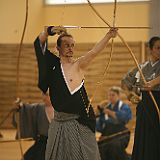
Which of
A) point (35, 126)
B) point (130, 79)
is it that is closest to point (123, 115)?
point (35, 126)

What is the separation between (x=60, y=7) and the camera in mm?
6723

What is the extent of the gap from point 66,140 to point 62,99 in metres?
0.21

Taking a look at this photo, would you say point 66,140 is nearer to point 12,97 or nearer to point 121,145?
point 121,145

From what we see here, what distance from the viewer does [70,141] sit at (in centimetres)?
217

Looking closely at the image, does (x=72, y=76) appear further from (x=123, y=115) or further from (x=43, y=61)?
(x=123, y=115)

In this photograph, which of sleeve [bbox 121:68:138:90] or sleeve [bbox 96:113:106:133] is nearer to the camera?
sleeve [bbox 121:68:138:90]

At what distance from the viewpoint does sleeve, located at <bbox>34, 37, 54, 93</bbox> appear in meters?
2.15

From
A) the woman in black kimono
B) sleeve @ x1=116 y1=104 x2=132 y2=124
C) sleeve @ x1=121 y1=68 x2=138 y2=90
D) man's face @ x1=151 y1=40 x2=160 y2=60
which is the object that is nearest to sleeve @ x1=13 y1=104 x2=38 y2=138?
sleeve @ x1=116 y1=104 x2=132 y2=124

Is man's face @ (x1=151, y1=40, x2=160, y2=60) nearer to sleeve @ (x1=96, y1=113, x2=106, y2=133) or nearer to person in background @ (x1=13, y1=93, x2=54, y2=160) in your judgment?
person in background @ (x1=13, y1=93, x2=54, y2=160)

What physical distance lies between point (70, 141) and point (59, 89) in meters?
0.26

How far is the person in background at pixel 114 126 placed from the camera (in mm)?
4066

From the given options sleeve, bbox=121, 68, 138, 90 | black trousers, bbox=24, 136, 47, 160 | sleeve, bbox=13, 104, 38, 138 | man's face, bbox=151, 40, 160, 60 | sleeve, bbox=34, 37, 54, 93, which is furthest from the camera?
sleeve, bbox=13, 104, 38, 138

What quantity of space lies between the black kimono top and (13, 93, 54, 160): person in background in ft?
4.95

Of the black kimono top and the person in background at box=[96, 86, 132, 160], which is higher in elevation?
the black kimono top
